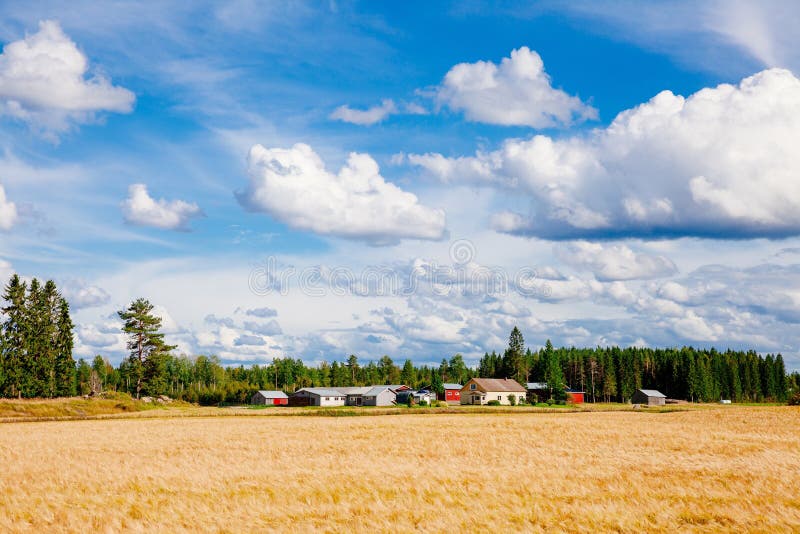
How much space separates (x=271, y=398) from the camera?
145 m

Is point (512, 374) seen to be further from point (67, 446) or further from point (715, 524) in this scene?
point (715, 524)

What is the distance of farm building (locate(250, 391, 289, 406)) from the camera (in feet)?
475

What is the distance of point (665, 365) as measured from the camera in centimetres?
17025

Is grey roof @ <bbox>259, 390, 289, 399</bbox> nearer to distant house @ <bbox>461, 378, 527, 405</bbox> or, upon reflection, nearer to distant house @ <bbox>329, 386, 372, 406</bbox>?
distant house @ <bbox>329, 386, 372, 406</bbox>

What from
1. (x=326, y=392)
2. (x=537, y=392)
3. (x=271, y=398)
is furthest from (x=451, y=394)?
(x=271, y=398)

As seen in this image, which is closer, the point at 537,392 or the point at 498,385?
the point at 498,385

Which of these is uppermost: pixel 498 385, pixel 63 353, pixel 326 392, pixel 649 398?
pixel 63 353

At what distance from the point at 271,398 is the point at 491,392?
47.9 meters

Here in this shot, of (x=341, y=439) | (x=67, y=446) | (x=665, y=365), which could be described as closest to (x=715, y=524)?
(x=341, y=439)

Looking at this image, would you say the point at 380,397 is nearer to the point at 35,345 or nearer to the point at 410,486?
the point at 35,345

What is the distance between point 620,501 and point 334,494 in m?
7.83

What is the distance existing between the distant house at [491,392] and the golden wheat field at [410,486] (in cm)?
10081

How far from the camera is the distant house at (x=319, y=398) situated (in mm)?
140250

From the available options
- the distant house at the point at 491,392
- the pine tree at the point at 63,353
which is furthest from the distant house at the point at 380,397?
the pine tree at the point at 63,353
